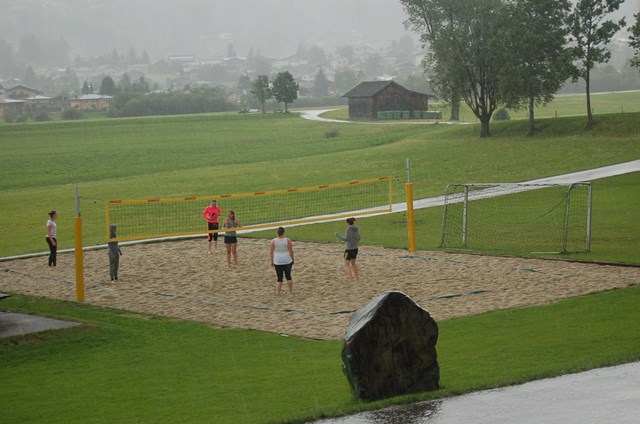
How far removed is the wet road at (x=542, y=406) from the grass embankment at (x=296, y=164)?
13897mm

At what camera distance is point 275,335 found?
2008 centimetres

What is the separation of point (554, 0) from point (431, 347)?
52.1 m

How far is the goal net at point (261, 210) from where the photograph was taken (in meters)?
40.2

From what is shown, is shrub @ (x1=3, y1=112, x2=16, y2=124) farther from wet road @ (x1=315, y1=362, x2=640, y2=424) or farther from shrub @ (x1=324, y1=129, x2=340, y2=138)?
wet road @ (x1=315, y1=362, x2=640, y2=424)

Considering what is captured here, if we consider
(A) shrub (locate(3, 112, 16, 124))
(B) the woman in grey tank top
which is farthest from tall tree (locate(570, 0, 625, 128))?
(A) shrub (locate(3, 112, 16, 124))

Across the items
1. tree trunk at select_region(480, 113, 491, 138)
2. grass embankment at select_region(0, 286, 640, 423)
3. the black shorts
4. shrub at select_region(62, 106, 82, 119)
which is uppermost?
shrub at select_region(62, 106, 82, 119)

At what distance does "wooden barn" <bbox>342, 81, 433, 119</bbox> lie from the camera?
106125 mm

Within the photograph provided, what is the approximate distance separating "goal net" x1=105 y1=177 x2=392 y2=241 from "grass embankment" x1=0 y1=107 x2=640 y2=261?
1263 millimetres

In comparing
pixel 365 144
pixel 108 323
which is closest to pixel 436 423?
pixel 108 323

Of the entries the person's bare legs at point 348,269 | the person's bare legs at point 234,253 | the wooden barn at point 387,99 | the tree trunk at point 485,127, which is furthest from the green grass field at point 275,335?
the wooden barn at point 387,99

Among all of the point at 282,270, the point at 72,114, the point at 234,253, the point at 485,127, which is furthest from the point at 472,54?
the point at 72,114

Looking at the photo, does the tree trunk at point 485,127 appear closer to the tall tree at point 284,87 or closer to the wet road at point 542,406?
the wet road at point 542,406

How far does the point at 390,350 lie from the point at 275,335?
649cm

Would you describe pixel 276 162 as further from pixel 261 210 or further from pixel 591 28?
pixel 591 28
